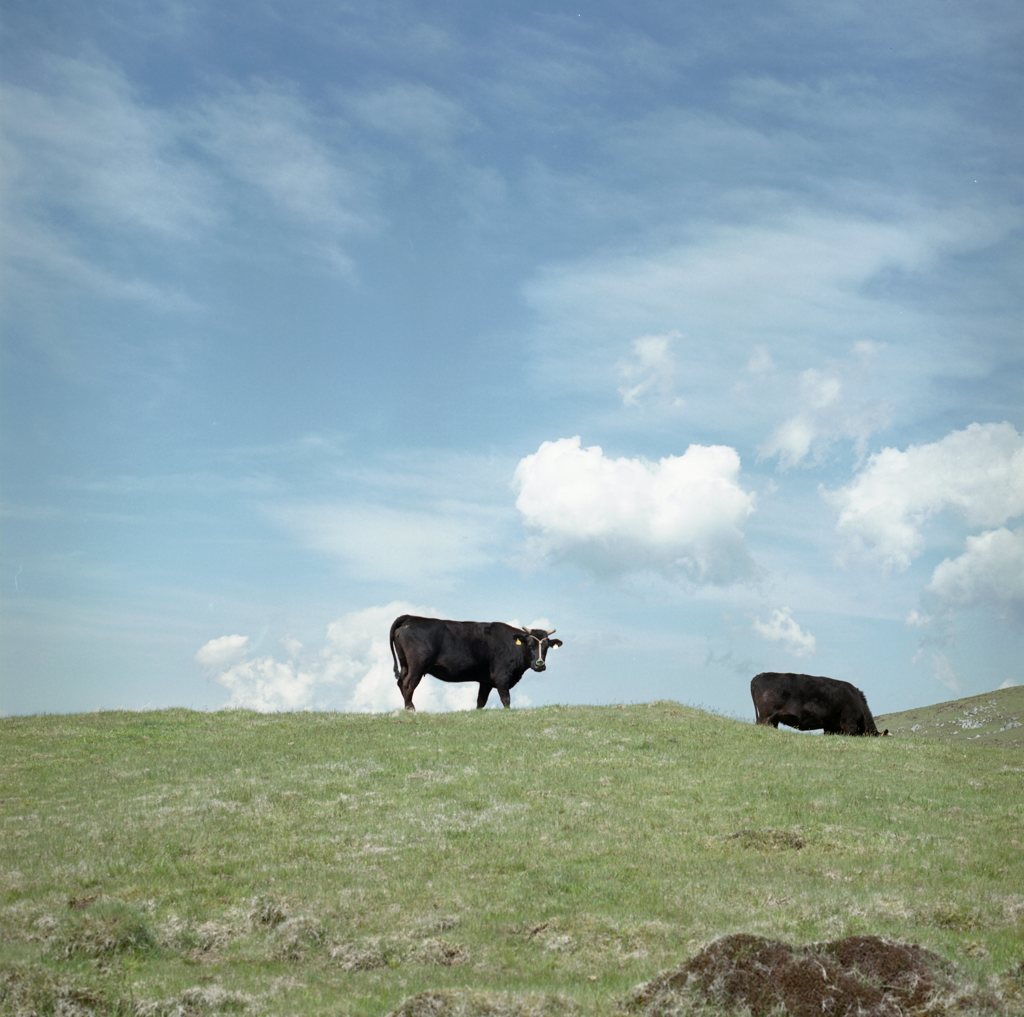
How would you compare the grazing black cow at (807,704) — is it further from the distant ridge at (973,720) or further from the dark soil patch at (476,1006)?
the dark soil patch at (476,1006)

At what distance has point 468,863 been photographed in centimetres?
1814

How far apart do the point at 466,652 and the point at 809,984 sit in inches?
1118

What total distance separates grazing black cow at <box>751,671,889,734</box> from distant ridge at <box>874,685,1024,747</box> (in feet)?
35.1

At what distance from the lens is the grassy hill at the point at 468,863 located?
13266 mm

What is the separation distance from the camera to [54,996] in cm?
1234

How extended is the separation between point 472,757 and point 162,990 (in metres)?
14.6

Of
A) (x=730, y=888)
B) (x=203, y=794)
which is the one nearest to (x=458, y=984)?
(x=730, y=888)

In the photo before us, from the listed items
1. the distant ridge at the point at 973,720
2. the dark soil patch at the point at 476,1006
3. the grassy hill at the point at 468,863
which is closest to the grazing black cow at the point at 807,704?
the grassy hill at the point at 468,863

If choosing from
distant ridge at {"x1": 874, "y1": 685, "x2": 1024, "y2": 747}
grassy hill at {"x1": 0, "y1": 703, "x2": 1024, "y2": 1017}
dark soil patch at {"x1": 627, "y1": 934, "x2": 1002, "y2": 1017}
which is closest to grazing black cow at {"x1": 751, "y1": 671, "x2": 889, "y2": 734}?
grassy hill at {"x1": 0, "y1": 703, "x2": 1024, "y2": 1017}

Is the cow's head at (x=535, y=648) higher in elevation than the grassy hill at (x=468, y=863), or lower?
higher

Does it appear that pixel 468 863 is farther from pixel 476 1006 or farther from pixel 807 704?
pixel 807 704

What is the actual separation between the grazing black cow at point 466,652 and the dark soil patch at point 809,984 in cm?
2635

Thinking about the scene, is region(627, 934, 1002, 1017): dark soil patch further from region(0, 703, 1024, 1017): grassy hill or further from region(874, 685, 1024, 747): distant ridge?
region(874, 685, 1024, 747): distant ridge

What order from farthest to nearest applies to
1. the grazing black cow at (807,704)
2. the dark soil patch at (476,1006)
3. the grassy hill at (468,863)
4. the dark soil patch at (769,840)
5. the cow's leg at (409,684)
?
1. the cow's leg at (409,684)
2. the grazing black cow at (807,704)
3. the dark soil patch at (769,840)
4. the grassy hill at (468,863)
5. the dark soil patch at (476,1006)
